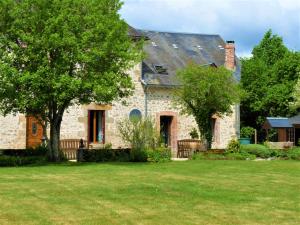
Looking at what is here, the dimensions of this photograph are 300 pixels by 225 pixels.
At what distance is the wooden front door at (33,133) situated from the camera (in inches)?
1046

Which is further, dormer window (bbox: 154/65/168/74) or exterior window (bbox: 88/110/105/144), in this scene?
dormer window (bbox: 154/65/168/74)

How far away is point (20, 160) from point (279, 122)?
2831 cm

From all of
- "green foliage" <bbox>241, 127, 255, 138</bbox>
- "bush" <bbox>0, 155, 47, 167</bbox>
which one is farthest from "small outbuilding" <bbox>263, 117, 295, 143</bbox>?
"bush" <bbox>0, 155, 47, 167</bbox>

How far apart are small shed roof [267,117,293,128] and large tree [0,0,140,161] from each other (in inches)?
1004

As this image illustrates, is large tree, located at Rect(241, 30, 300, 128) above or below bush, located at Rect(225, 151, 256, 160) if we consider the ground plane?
above

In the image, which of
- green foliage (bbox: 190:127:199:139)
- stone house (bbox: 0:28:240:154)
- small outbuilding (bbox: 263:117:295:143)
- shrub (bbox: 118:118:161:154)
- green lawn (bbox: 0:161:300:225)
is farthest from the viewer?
small outbuilding (bbox: 263:117:295:143)

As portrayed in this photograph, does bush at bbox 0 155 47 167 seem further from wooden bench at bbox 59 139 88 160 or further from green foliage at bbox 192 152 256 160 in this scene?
green foliage at bbox 192 152 256 160

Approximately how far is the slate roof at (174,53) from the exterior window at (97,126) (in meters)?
3.24

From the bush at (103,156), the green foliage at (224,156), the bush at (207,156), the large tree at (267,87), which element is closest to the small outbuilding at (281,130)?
the large tree at (267,87)

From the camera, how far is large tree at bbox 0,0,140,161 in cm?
1966

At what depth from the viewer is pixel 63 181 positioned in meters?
14.6

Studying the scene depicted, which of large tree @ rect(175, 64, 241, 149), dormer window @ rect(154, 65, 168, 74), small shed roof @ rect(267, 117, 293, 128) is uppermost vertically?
dormer window @ rect(154, 65, 168, 74)

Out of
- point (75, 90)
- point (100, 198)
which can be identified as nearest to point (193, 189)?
point (100, 198)

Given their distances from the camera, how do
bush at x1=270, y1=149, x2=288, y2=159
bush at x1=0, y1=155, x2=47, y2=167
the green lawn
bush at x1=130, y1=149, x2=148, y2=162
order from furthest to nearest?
1. bush at x1=270, y1=149, x2=288, y2=159
2. bush at x1=130, y1=149, x2=148, y2=162
3. bush at x1=0, y1=155, x2=47, y2=167
4. the green lawn
